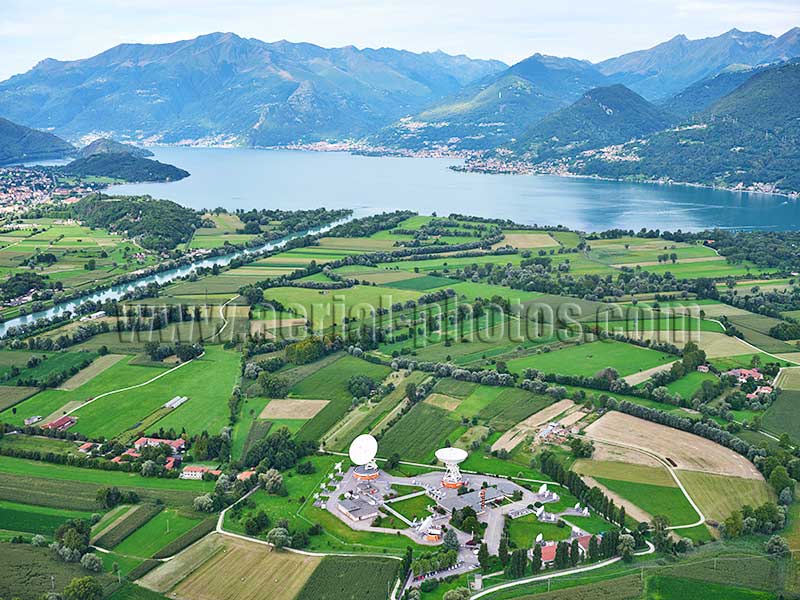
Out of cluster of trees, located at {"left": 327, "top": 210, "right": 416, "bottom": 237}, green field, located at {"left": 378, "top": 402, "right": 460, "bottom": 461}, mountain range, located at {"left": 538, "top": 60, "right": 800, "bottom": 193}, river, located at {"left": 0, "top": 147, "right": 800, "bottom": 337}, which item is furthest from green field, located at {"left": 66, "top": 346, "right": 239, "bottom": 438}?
mountain range, located at {"left": 538, "top": 60, "right": 800, "bottom": 193}

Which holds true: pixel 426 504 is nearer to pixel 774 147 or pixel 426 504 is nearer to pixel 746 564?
pixel 746 564

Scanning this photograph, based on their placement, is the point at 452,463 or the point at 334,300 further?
the point at 334,300

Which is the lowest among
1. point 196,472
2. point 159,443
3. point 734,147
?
point 196,472

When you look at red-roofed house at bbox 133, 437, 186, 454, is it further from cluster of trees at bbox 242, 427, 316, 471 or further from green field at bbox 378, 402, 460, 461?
green field at bbox 378, 402, 460, 461

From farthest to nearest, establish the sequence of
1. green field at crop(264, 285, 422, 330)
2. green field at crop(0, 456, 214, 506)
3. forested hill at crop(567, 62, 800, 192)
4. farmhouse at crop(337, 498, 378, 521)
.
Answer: forested hill at crop(567, 62, 800, 192), green field at crop(264, 285, 422, 330), green field at crop(0, 456, 214, 506), farmhouse at crop(337, 498, 378, 521)

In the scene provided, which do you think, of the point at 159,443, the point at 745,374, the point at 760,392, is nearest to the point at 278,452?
the point at 159,443

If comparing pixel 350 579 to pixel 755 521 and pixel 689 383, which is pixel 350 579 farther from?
pixel 689 383

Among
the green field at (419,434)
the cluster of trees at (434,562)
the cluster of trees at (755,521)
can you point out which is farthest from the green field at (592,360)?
the cluster of trees at (434,562)
